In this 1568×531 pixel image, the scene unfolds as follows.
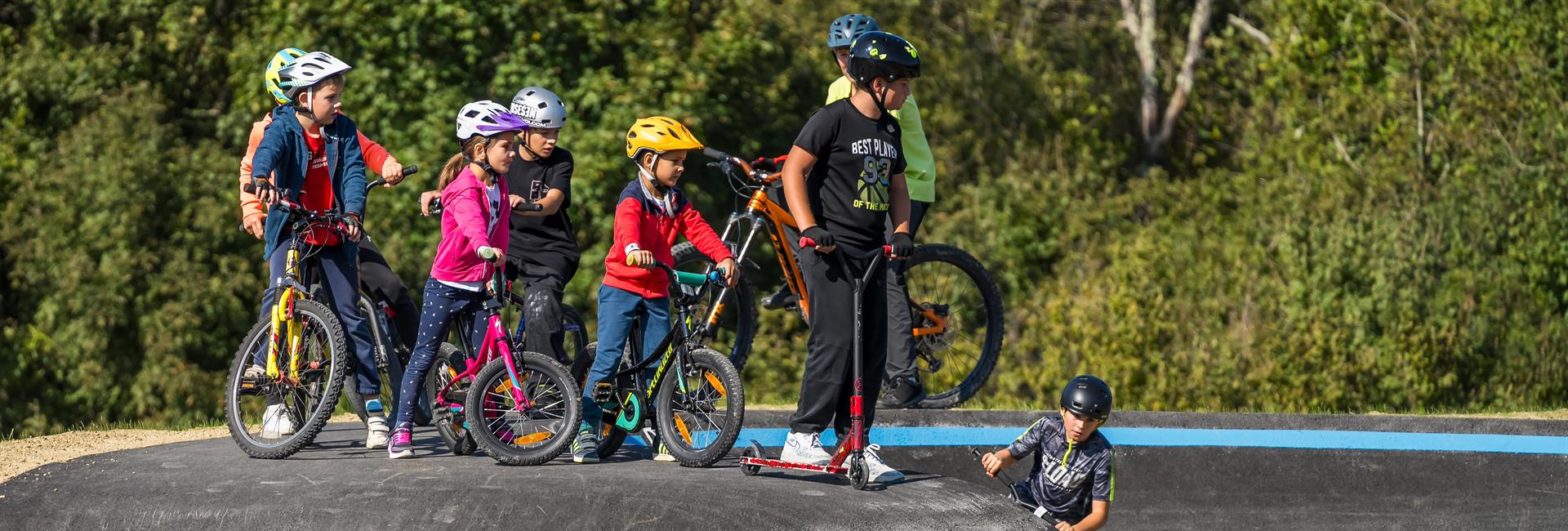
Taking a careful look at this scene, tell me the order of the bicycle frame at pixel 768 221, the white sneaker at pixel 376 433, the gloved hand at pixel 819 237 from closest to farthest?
the gloved hand at pixel 819 237, the white sneaker at pixel 376 433, the bicycle frame at pixel 768 221

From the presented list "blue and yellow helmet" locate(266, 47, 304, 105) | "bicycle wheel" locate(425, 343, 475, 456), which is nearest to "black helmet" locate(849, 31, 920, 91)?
"bicycle wheel" locate(425, 343, 475, 456)

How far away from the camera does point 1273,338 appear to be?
1836 cm

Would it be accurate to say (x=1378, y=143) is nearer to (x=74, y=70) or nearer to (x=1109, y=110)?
(x=1109, y=110)

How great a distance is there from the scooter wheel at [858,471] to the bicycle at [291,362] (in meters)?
2.26

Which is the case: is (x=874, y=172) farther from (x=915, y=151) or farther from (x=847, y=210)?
(x=915, y=151)

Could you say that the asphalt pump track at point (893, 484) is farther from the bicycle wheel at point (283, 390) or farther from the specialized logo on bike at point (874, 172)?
the specialized logo on bike at point (874, 172)

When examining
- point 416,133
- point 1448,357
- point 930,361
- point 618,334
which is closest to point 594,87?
point 416,133

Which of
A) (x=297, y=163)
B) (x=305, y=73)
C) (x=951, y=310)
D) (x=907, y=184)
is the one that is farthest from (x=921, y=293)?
(x=305, y=73)

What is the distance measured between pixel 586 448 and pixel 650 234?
1.00 m

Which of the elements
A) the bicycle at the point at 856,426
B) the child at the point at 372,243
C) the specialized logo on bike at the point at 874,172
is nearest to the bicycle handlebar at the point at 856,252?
the bicycle at the point at 856,426

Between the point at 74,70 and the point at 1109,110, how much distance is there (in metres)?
15.0

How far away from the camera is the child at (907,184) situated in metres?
9.60

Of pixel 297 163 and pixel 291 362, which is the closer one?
pixel 291 362

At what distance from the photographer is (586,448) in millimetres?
8133
